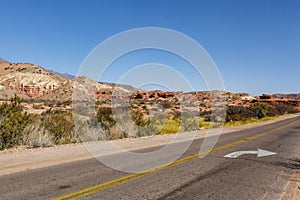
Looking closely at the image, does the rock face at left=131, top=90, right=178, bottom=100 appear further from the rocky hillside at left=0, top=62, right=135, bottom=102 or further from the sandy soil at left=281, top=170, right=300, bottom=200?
the sandy soil at left=281, top=170, right=300, bottom=200

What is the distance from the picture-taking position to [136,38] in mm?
18719

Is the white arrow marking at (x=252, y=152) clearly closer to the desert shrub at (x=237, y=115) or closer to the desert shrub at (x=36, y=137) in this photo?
the desert shrub at (x=36, y=137)

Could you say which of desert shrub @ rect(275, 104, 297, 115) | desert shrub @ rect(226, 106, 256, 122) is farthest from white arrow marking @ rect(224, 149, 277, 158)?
desert shrub @ rect(275, 104, 297, 115)

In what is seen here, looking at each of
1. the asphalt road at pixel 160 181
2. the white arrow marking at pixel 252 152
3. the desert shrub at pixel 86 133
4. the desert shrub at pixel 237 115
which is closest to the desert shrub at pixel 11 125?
the desert shrub at pixel 86 133

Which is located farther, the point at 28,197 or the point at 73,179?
the point at 73,179

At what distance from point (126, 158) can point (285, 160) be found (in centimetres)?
586

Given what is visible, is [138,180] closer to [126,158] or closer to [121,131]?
[126,158]

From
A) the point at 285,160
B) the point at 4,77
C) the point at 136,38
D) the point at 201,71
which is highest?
the point at 4,77

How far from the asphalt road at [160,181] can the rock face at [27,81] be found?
79885 mm

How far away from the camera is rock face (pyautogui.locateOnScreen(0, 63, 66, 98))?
84.1 m

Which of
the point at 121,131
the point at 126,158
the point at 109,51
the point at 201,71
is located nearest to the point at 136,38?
the point at 109,51

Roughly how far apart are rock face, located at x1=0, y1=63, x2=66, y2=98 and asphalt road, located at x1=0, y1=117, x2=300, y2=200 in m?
79.9

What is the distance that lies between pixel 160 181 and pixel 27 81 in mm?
89810

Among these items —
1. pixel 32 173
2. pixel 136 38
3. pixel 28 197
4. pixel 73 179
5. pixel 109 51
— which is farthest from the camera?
pixel 136 38
